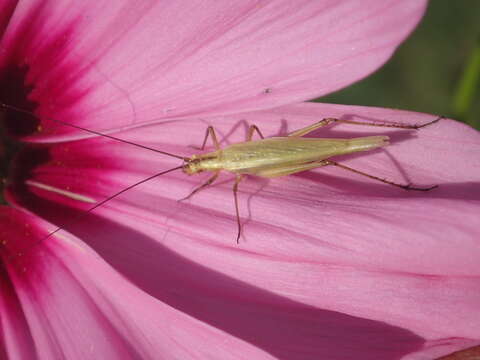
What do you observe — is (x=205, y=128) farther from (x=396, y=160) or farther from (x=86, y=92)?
(x=396, y=160)

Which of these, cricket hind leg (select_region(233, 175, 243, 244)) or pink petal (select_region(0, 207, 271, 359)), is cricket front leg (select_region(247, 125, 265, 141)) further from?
pink petal (select_region(0, 207, 271, 359))

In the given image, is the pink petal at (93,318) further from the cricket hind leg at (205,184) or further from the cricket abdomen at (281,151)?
the cricket abdomen at (281,151)

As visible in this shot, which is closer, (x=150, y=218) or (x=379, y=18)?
(x=379, y=18)

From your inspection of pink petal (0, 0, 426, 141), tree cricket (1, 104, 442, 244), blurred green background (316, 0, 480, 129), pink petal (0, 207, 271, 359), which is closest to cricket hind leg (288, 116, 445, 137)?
tree cricket (1, 104, 442, 244)

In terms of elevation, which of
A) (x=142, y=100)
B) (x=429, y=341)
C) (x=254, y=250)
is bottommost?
(x=429, y=341)

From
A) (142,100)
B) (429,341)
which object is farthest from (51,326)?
(429,341)

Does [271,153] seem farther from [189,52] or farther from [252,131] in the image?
[189,52]
